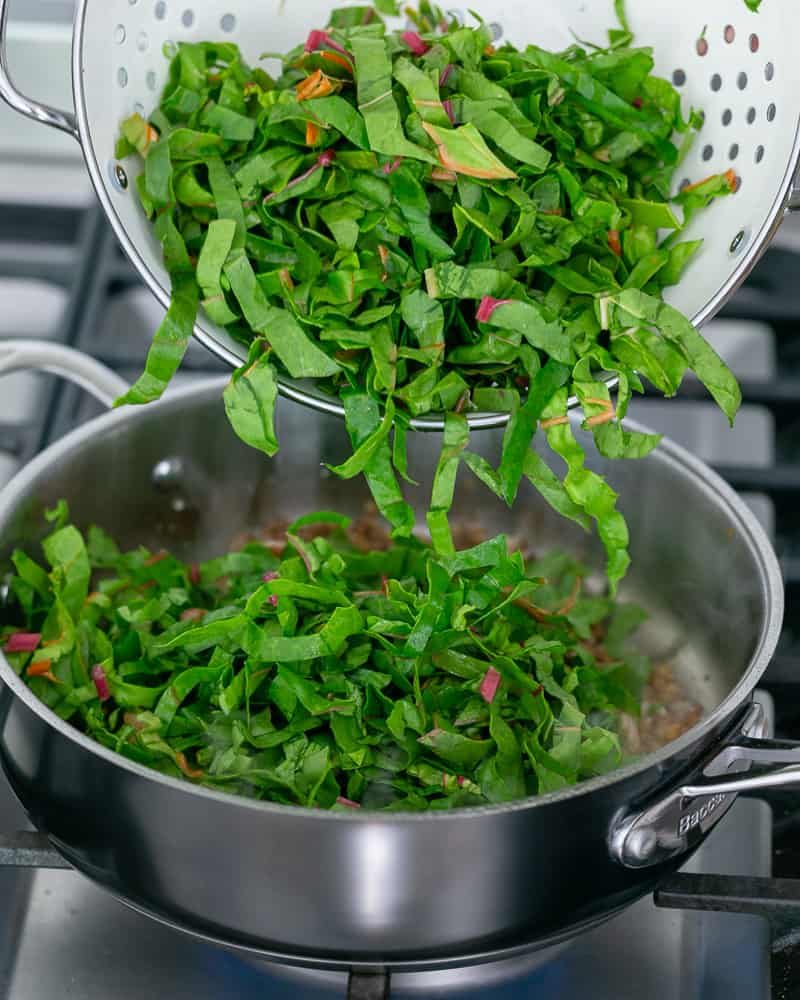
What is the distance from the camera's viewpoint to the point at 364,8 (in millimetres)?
948

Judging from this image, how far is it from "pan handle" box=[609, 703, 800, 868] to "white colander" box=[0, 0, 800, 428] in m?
0.26

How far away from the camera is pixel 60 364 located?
39.2 inches

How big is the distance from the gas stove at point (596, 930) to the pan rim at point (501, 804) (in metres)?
0.11

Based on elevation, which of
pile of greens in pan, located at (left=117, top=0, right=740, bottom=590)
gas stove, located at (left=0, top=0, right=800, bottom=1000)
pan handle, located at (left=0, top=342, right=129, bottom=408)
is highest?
pile of greens in pan, located at (left=117, top=0, right=740, bottom=590)

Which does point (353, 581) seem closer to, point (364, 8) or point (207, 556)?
point (207, 556)

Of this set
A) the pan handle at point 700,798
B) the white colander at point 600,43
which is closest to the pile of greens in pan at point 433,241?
the white colander at point 600,43

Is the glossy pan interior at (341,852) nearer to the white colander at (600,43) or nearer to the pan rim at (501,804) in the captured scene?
the pan rim at (501,804)

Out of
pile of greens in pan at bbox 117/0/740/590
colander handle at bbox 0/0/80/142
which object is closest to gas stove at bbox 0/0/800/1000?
pile of greens in pan at bbox 117/0/740/590

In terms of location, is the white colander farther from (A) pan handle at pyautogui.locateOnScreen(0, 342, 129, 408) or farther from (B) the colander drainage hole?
(A) pan handle at pyautogui.locateOnScreen(0, 342, 129, 408)

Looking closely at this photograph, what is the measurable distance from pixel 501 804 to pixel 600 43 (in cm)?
54

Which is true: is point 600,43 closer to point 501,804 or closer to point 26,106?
point 26,106

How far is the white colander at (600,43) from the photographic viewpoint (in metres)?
0.83

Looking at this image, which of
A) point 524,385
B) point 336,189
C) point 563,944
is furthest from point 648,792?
point 336,189

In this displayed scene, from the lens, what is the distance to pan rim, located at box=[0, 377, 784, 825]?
690 mm
